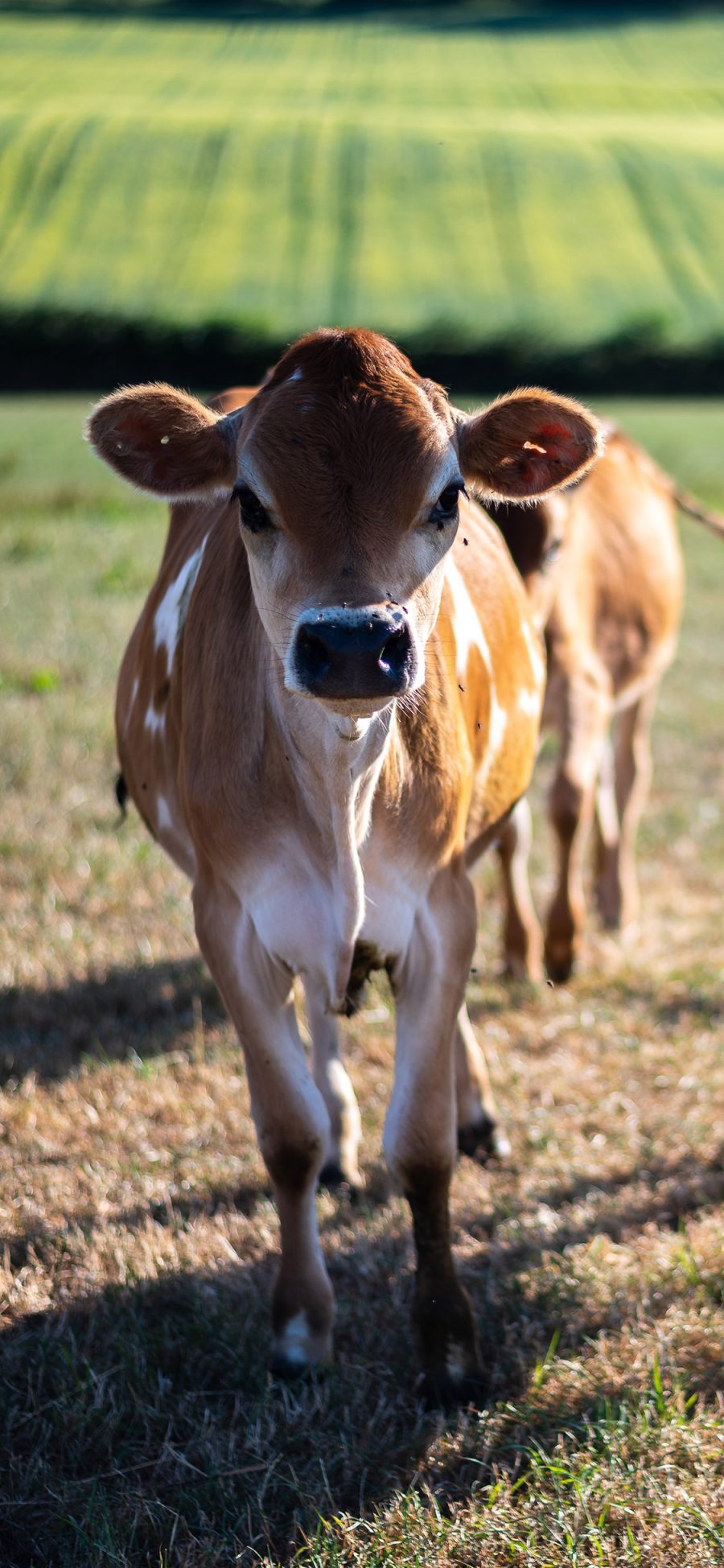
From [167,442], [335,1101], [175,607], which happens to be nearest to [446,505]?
[167,442]

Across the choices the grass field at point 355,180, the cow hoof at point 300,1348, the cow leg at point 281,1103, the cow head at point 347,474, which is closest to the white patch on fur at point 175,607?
the cow head at point 347,474

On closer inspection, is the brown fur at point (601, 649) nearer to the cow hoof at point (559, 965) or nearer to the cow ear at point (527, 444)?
the cow hoof at point (559, 965)

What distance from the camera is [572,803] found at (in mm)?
5793

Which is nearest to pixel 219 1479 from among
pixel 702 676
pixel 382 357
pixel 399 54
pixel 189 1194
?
pixel 189 1194

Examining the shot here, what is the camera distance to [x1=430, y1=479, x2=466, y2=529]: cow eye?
9.63 ft

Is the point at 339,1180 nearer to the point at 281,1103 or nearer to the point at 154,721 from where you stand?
the point at 281,1103

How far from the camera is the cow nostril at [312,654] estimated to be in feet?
8.40

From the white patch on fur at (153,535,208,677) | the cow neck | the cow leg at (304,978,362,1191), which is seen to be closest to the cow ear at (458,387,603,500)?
the cow neck

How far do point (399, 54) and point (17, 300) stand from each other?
76.8ft

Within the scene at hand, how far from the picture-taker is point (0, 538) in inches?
540

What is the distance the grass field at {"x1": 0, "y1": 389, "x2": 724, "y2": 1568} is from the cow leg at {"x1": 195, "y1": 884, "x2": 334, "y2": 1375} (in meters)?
0.10

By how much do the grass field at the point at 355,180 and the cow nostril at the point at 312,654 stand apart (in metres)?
26.8

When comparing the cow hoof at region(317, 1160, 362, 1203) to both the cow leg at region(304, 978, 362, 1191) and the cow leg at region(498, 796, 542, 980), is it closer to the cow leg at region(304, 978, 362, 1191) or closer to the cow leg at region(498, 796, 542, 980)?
the cow leg at region(304, 978, 362, 1191)

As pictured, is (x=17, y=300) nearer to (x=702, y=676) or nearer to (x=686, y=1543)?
(x=702, y=676)
